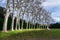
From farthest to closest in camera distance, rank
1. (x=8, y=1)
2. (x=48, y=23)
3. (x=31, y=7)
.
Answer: (x=48, y=23)
(x=31, y=7)
(x=8, y=1)

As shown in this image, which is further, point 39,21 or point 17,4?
point 39,21

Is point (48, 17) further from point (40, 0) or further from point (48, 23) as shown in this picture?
point (40, 0)

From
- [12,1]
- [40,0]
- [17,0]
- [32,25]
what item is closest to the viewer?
[12,1]

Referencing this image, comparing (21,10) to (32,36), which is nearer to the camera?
(32,36)

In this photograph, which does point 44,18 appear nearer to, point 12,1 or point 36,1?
point 36,1

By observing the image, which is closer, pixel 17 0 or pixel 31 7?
pixel 17 0

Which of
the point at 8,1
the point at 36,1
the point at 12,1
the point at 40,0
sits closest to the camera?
the point at 8,1

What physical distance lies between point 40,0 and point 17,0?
591 centimetres

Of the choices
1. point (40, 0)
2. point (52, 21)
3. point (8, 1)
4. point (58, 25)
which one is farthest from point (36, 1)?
point (52, 21)

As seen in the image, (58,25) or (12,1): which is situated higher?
(12,1)

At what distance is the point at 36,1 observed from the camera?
4697 cm

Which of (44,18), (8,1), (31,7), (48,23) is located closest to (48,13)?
(44,18)

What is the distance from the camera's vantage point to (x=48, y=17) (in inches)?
3457

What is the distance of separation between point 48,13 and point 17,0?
44.8 metres
